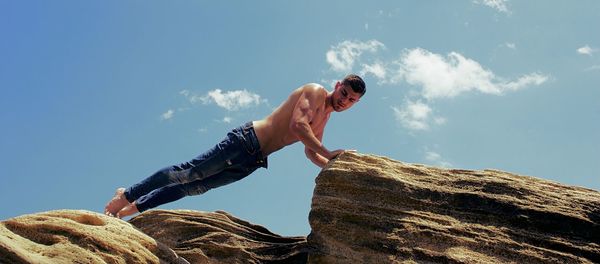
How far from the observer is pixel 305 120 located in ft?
30.7

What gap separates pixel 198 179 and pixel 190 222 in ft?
2.25

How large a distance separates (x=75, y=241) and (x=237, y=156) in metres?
2.77

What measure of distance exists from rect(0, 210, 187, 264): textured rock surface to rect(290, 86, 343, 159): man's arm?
226 cm

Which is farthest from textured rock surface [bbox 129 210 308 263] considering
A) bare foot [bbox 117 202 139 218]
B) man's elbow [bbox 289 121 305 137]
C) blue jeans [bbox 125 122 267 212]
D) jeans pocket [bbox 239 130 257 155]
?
man's elbow [bbox 289 121 305 137]

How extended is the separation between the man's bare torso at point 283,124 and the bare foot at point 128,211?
1977 mm

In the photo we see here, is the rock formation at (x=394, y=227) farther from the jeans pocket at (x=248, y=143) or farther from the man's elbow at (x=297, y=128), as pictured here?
the jeans pocket at (x=248, y=143)

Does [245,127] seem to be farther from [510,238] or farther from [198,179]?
[510,238]

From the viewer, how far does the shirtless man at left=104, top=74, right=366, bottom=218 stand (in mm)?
9719

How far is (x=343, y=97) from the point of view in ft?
31.4

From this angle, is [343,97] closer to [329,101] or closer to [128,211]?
[329,101]

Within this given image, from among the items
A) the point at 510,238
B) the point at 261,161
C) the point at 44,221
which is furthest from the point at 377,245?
the point at 44,221

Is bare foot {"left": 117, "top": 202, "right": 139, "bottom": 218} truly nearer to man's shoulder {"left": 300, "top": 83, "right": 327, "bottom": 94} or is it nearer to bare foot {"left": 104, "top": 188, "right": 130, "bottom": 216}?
bare foot {"left": 104, "top": 188, "right": 130, "bottom": 216}

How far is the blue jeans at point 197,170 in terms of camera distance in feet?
32.0

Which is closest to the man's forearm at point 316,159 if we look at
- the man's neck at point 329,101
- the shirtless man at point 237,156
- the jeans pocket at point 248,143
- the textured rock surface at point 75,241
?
the shirtless man at point 237,156
